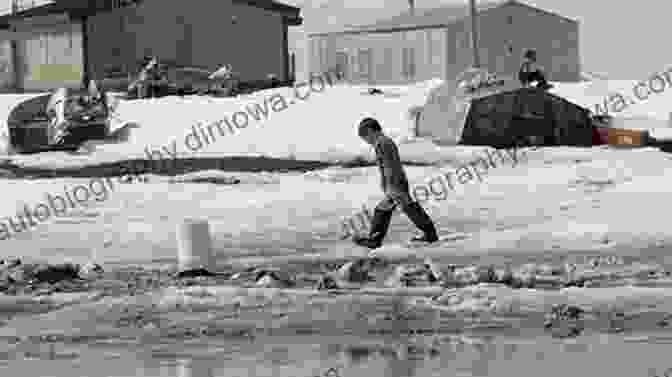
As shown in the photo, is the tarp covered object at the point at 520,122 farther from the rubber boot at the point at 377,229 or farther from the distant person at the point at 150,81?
the distant person at the point at 150,81

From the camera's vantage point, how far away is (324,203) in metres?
21.2

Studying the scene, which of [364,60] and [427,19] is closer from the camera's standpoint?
[427,19]

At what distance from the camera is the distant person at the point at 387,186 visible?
14.5 meters

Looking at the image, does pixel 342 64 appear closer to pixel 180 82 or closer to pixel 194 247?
pixel 180 82

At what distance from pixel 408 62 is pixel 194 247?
41.2 metres

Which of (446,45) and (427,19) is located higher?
(427,19)

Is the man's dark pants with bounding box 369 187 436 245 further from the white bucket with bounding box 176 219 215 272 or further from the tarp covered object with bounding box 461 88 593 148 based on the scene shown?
the tarp covered object with bounding box 461 88 593 148

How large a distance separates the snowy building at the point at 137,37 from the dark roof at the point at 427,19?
677 cm

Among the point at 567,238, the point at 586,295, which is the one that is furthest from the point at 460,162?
the point at 586,295

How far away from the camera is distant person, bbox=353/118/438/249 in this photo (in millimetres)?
14547

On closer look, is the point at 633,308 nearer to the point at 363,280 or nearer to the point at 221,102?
the point at 363,280

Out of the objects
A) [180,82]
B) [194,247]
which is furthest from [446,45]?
[194,247]

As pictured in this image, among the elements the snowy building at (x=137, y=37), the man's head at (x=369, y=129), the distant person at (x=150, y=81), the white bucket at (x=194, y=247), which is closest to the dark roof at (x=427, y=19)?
the snowy building at (x=137, y=37)

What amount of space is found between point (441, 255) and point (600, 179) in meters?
8.78
